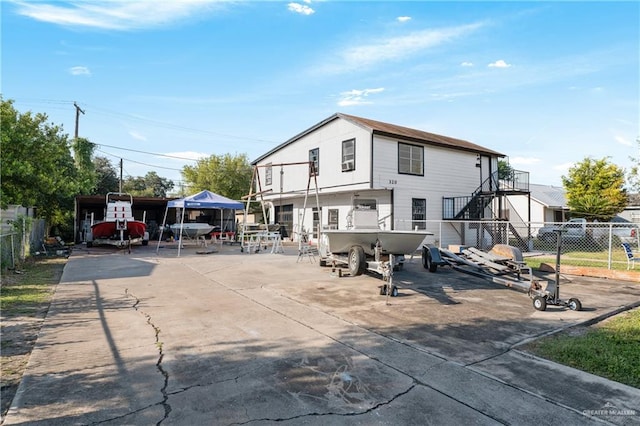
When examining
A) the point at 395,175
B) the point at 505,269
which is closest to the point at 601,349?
the point at 505,269

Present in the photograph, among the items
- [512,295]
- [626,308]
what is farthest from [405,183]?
[626,308]

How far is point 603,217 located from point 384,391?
2864cm

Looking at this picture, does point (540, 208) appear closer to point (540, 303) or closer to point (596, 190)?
point (596, 190)

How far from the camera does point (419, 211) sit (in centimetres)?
1783

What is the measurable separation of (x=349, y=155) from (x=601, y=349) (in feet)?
46.9

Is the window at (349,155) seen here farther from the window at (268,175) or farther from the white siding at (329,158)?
the window at (268,175)

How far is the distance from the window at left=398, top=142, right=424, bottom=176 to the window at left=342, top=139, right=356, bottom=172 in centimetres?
218

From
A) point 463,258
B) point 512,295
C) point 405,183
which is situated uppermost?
point 405,183

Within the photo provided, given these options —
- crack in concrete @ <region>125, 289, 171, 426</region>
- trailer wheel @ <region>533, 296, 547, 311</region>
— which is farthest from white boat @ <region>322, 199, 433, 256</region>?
crack in concrete @ <region>125, 289, 171, 426</region>

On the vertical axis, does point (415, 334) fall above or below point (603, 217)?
below

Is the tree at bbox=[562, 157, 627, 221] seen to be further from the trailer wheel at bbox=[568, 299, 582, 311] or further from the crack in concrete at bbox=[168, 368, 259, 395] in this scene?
the crack in concrete at bbox=[168, 368, 259, 395]

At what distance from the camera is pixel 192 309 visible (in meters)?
6.21

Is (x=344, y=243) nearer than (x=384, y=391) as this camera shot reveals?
No

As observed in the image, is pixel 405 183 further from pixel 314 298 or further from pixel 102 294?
pixel 102 294
